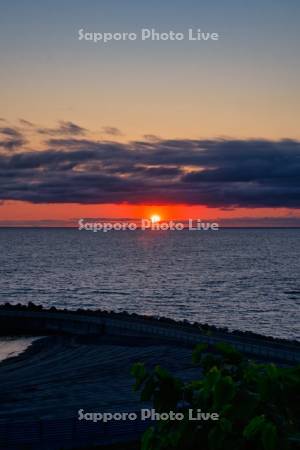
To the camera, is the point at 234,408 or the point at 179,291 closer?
the point at 234,408

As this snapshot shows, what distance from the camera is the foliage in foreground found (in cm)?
698

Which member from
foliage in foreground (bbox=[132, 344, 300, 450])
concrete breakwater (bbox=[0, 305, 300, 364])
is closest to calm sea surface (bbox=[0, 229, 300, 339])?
concrete breakwater (bbox=[0, 305, 300, 364])

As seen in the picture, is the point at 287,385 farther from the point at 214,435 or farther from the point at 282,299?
the point at 282,299

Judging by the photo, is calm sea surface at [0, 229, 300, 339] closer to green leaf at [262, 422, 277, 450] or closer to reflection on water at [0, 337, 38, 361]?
reflection on water at [0, 337, 38, 361]

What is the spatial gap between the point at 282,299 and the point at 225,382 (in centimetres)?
11586

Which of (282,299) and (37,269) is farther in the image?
(37,269)

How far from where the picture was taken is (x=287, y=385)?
7.38 metres

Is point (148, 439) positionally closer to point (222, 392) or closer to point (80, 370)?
point (222, 392)

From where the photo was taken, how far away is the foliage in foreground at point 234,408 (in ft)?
22.9

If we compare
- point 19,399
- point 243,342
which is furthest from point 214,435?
point 243,342

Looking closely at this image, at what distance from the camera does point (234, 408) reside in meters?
7.27

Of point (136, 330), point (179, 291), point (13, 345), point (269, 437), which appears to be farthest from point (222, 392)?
point (179, 291)

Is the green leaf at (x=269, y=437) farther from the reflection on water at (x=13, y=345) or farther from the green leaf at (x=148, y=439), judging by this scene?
the reflection on water at (x=13, y=345)

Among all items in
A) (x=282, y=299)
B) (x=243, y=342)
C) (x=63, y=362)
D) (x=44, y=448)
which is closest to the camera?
(x=44, y=448)
